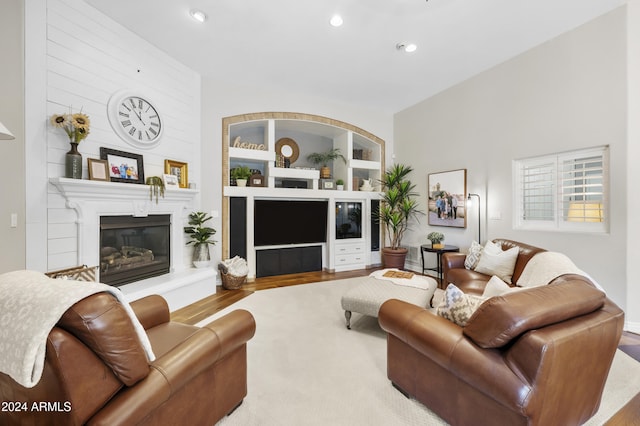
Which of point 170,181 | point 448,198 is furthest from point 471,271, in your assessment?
point 170,181

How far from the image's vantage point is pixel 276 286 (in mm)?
4383

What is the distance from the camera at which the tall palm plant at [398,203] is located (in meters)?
5.43

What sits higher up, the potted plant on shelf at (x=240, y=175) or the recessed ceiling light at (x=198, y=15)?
the recessed ceiling light at (x=198, y=15)

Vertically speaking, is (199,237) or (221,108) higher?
(221,108)

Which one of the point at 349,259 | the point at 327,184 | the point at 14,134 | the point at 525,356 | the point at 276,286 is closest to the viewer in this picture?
the point at 525,356

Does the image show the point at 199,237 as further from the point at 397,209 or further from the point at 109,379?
the point at 397,209

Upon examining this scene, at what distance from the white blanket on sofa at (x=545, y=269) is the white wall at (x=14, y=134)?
4663 millimetres

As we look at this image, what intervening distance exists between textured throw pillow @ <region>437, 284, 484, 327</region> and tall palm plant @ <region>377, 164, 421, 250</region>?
3720mm

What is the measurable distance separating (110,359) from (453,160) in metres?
5.08

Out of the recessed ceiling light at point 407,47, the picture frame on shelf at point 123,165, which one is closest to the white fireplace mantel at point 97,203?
the picture frame on shelf at point 123,165

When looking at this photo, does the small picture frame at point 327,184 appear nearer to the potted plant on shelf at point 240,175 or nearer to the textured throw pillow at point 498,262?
the potted plant on shelf at point 240,175

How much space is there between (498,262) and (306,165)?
393 centimetres

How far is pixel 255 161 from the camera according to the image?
5105 millimetres

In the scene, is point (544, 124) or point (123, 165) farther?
point (544, 124)
